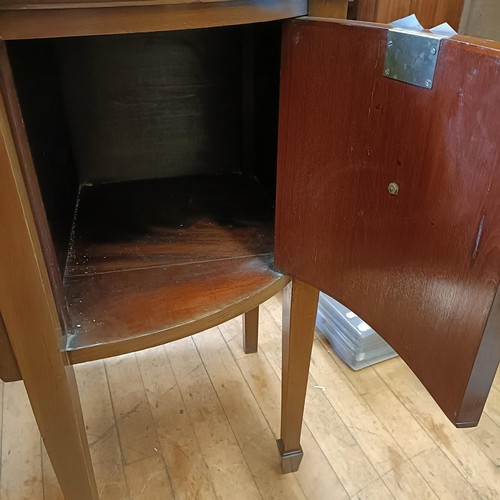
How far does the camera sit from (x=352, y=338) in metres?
1.19

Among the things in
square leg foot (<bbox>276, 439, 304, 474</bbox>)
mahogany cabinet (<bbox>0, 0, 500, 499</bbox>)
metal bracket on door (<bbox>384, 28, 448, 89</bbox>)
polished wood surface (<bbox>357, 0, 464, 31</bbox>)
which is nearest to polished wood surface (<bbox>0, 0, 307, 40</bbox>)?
mahogany cabinet (<bbox>0, 0, 500, 499</bbox>)

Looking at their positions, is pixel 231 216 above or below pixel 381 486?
above

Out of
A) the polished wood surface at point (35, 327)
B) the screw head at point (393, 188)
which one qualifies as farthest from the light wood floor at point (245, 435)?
the screw head at point (393, 188)

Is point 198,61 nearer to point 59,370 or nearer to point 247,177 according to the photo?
point 247,177

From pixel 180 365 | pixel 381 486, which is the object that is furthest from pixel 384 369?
pixel 180 365

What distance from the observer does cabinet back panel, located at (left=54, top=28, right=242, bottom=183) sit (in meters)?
0.91

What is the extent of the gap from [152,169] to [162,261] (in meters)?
0.33

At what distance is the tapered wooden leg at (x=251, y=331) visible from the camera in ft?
3.98

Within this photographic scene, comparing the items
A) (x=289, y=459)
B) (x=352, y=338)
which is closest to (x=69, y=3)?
(x=289, y=459)

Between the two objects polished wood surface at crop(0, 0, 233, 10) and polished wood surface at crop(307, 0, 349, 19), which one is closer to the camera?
polished wood surface at crop(0, 0, 233, 10)

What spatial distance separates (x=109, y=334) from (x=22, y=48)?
15.2 inches

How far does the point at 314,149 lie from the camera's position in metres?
0.61

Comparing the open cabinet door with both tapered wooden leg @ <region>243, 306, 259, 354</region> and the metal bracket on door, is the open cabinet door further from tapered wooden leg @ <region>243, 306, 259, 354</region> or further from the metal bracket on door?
tapered wooden leg @ <region>243, 306, 259, 354</region>

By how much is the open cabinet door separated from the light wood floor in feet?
1.60
